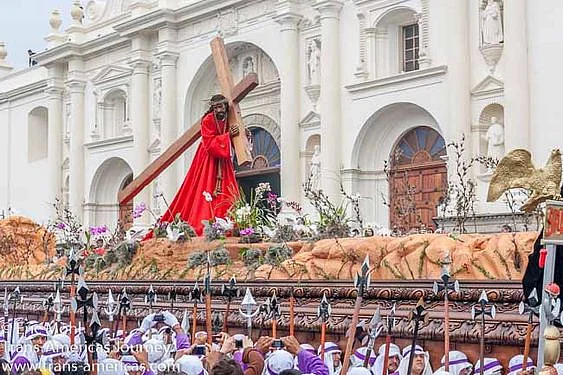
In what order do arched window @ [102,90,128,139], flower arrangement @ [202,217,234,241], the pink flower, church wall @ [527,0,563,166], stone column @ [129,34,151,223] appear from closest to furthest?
flower arrangement @ [202,217,234,241], the pink flower, church wall @ [527,0,563,166], stone column @ [129,34,151,223], arched window @ [102,90,128,139]

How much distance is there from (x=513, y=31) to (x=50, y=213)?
70.4ft

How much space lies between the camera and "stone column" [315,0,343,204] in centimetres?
2533

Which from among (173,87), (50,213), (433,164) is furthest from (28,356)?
(50,213)

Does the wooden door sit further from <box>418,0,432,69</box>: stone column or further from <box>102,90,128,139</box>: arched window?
<box>102,90,128,139</box>: arched window

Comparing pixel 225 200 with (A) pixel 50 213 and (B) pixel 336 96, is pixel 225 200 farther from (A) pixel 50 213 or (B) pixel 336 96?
(A) pixel 50 213

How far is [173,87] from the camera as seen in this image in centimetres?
3114

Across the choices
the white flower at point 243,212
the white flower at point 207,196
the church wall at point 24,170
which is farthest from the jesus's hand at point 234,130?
the church wall at point 24,170

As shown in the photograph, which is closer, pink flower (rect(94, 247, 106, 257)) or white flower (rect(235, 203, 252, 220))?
white flower (rect(235, 203, 252, 220))

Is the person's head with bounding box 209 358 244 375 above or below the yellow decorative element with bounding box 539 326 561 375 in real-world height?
below

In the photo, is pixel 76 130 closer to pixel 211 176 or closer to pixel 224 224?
pixel 211 176

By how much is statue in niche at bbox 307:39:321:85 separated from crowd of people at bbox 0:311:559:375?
705 inches

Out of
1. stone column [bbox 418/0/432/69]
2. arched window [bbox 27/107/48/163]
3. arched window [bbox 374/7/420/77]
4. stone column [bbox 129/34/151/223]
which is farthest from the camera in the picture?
arched window [bbox 27/107/48/163]

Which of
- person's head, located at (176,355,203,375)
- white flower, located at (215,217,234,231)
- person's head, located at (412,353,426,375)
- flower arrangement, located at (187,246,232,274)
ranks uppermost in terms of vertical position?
white flower, located at (215,217,234,231)

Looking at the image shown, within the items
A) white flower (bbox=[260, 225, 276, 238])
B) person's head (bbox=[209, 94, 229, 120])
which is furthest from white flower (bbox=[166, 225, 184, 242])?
person's head (bbox=[209, 94, 229, 120])
